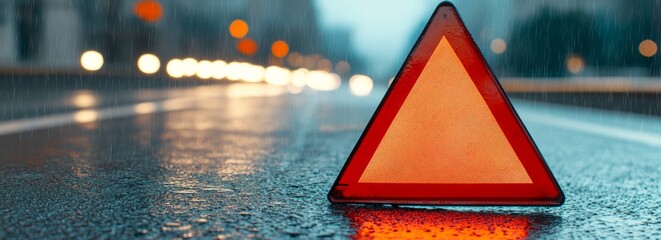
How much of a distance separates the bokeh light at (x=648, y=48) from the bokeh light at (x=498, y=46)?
12.3 m

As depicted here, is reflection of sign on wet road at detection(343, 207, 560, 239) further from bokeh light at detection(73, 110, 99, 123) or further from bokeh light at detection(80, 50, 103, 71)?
bokeh light at detection(80, 50, 103, 71)

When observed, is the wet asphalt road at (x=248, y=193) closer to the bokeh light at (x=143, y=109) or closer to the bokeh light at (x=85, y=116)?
the bokeh light at (x=85, y=116)

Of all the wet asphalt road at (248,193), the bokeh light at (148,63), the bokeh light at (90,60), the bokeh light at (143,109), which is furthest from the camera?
the bokeh light at (148,63)

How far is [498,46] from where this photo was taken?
77.8 metres

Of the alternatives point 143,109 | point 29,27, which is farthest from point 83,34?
point 143,109

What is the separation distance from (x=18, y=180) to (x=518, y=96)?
21.1 m

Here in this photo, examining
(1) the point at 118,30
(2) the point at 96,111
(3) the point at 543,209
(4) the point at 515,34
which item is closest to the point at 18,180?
(3) the point at 543,209

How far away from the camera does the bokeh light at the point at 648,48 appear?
248 ft

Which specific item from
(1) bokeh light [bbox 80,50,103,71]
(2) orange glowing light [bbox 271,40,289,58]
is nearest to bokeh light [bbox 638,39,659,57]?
(2) orange glowing light [bbox 271,40,289,58]

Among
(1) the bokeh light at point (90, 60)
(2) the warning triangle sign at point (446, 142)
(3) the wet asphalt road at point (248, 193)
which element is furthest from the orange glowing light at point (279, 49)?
(2) the warning triangle sign at point (446, 142)

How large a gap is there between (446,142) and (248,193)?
1196 millimetres

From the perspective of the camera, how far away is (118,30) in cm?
3753

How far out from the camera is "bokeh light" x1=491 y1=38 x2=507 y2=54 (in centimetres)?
7594

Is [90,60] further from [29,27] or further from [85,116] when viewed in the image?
[85,116]
